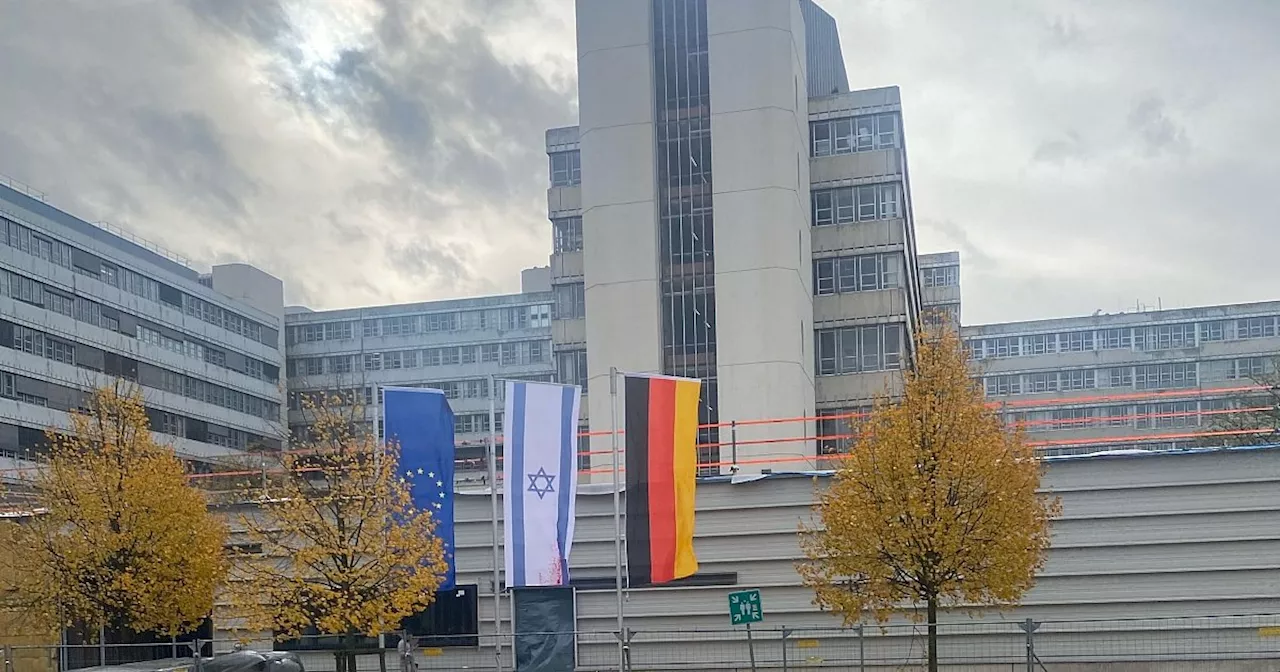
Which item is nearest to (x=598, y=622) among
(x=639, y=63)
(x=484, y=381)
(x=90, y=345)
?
(x=639, y=63)

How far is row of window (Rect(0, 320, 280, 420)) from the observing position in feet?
240

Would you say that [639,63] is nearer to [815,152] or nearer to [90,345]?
[815,152]

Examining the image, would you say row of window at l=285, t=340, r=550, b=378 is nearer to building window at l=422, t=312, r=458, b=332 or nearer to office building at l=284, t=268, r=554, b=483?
office building at l=284, t=268, r=554, b=483

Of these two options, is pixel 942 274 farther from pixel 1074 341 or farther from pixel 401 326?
pixel 401 326

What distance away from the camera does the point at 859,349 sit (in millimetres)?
61094

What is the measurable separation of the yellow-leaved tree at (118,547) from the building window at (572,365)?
34.4 meters

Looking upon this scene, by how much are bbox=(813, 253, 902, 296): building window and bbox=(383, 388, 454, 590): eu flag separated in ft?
123

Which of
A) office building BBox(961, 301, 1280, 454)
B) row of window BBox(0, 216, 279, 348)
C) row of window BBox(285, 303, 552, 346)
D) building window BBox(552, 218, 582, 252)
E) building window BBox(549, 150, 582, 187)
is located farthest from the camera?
office building BBox(961, 301, 1280, 454)

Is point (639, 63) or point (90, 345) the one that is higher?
point (639, 63)

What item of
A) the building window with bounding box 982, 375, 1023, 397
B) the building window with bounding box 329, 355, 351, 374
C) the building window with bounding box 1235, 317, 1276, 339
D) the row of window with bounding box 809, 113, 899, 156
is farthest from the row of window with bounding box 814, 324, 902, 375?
the building window with bounding box 1235, 317, 1276, 339

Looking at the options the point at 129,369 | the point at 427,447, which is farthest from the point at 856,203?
the point at 129,369

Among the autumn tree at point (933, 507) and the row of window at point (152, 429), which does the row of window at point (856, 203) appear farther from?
the autumn tree at point (933, 507)

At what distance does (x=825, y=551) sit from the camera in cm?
2520

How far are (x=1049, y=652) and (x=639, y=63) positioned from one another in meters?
36.1
